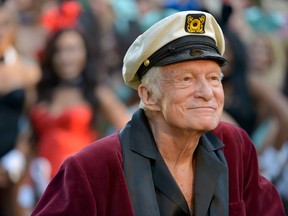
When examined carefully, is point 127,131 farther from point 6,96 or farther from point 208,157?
Answer: point 6,96

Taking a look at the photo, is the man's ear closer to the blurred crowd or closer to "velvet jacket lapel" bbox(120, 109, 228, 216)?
"velvet jacket lapel" bbox(120, 109, 228, 216)

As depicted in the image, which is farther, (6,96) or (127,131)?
(6,96)

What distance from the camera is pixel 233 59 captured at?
28.3 ft

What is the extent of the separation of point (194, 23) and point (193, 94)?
310mm

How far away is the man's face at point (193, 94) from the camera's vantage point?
4.75 meters

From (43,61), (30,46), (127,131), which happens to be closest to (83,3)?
(30,46)

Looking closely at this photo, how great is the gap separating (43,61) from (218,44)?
4.16 meters

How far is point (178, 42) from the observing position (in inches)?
189

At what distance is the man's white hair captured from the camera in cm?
487

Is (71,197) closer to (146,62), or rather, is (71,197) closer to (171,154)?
(171,154)

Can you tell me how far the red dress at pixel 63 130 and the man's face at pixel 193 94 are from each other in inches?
147

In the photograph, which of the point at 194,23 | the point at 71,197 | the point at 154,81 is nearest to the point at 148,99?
the point at 154,81

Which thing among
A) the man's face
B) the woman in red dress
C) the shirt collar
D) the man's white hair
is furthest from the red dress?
the man's face

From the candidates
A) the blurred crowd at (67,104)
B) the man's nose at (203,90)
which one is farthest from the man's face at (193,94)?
the blurred crowd at (67,104)
